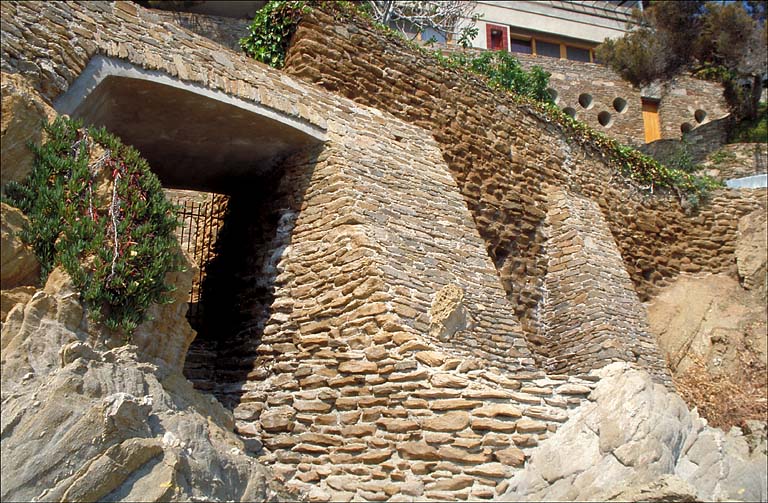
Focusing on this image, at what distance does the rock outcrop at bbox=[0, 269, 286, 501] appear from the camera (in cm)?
362

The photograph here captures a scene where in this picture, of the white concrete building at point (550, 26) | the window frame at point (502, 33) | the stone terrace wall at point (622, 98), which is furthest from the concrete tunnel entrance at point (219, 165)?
the window frame at point (502, 33)

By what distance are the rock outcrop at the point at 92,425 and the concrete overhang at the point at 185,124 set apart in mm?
1864

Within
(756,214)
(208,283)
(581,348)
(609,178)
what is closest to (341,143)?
(208,283)

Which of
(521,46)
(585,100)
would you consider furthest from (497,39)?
(585,100)

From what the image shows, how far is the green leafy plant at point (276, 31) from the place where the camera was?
7.55 m

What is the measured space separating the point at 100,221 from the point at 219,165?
278cm

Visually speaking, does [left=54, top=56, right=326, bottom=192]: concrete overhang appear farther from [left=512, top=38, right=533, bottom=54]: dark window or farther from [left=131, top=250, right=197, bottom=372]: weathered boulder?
[left=512, top=38, right=533, bottom=54]: dark window

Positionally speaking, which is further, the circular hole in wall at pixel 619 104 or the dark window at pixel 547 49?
the dark window at pixel 547 49

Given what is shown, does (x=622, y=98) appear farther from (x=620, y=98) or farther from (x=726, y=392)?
(x=726, y=392)

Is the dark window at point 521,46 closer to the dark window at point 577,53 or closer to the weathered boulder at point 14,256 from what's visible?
the dark window at point 577,53

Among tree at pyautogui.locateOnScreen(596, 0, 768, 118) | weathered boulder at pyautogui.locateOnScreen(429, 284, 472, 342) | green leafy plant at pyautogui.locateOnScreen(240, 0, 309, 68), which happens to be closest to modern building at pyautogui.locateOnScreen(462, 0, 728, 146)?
tree at pyautogui.locateOnScreen(596, 0, 768, 118)

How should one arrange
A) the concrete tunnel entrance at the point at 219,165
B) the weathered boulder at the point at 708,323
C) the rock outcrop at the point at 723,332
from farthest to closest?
the weathered boulder at the point at 708,323, the rock outcrop at the point at 723,332, the concrete tunnel entrance at the point at 219,165

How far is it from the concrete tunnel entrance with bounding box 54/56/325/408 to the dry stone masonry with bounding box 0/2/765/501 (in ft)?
0.12

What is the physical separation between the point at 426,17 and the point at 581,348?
787 centimetres
